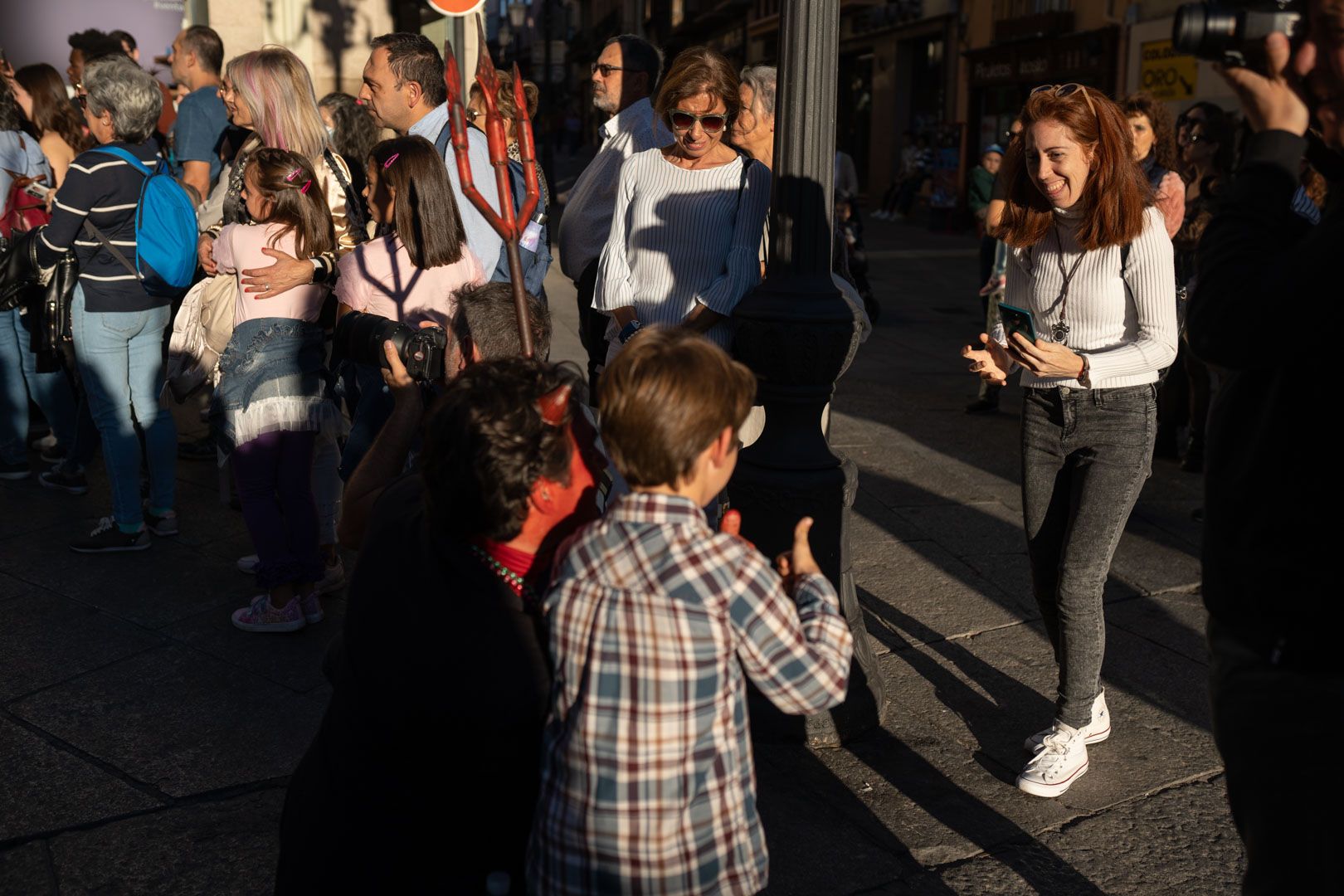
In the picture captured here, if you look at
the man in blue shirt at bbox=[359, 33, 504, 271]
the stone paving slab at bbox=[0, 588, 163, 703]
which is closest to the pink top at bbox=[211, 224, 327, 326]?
the man in blue shirt at bbox=[359, 33, 504, 271]

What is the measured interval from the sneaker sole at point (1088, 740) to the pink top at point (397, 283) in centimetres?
206

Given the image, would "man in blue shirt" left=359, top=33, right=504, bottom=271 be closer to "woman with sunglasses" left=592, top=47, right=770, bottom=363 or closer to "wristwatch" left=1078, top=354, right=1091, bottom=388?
"woman with sunglasses" left=592, top=47, right=770, bottom=363

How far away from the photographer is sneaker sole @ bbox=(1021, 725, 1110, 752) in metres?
3.35

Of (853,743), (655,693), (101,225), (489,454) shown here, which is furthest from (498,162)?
(101,225)

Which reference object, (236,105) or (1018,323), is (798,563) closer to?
(1018,323)

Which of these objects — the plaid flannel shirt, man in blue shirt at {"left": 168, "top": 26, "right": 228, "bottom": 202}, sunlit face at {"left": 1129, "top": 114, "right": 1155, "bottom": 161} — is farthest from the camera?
man in blue shirt at {"left": 168, "top": 26, "right": 228, "bottom": 202}

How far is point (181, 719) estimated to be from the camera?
141 inches

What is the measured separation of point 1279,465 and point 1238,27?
2.03ft

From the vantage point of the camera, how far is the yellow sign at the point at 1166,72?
1645cm

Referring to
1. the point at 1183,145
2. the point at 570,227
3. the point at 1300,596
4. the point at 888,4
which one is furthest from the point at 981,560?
the point at 888,4

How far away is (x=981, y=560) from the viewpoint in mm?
5008

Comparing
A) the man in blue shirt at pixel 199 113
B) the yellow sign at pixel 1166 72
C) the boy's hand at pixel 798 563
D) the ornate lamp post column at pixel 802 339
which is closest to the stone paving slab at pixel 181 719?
the ornate lamp post column at pixel 802 339

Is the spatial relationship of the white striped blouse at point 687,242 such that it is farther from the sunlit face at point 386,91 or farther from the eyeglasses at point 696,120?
the sunlit face at point 386,91

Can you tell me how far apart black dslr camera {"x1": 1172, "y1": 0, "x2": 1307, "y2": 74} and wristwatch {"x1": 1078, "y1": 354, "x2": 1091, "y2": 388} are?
4.33ft
